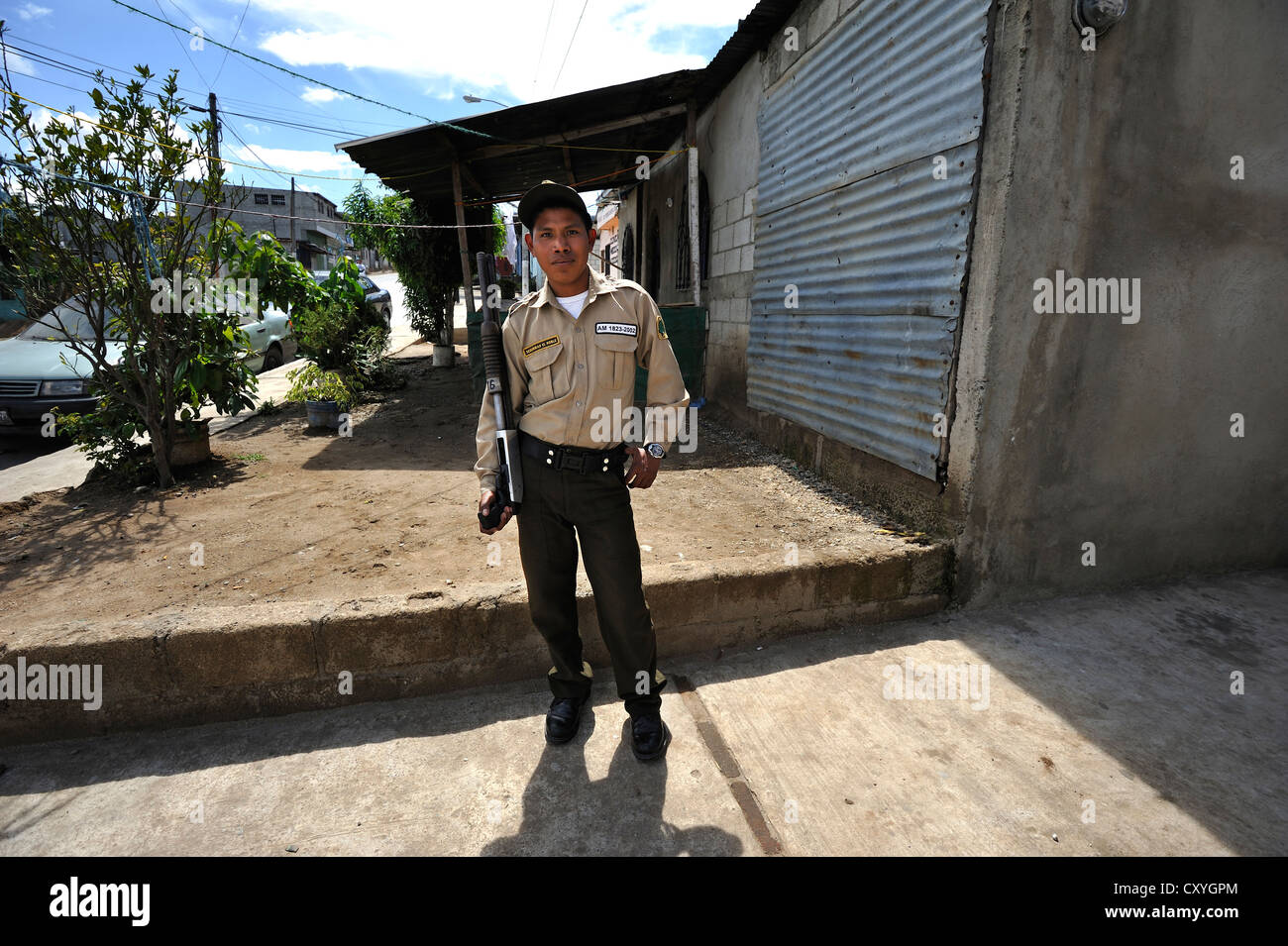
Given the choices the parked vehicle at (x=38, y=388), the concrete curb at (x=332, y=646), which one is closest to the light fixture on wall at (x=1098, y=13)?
the concrete curb at (x=332, y=646)

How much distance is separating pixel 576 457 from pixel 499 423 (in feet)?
1.04

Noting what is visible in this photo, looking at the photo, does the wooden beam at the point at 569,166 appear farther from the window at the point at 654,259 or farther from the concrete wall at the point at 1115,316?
the concrete wall at the point at 1115,316

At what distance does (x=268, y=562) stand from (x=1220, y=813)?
4.10 meters

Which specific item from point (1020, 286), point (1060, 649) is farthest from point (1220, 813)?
point (1020, 286)

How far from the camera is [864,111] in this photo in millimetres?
4270

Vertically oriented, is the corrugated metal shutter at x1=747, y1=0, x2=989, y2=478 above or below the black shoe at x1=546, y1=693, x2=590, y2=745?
above

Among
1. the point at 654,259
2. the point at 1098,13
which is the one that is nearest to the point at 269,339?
the point at 654,259

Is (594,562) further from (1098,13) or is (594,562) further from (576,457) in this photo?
(1098,13)

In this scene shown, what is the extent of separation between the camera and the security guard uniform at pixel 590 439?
91.2 inches

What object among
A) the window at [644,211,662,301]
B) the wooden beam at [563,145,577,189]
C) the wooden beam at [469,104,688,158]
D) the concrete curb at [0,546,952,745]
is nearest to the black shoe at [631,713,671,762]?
the concrete curb at [0,546,952,745]

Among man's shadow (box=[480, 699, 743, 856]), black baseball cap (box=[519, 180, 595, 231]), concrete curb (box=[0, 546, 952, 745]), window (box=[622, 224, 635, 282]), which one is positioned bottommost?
man's shadow (box=[480, 699, 743, 856])

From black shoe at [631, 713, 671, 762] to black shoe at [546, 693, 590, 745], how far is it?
25cm

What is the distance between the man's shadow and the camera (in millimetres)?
1971

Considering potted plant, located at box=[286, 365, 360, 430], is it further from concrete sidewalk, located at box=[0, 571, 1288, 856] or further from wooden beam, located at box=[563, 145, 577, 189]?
concrete sidewalk, located at box=[0, 571, 1288, 856]
